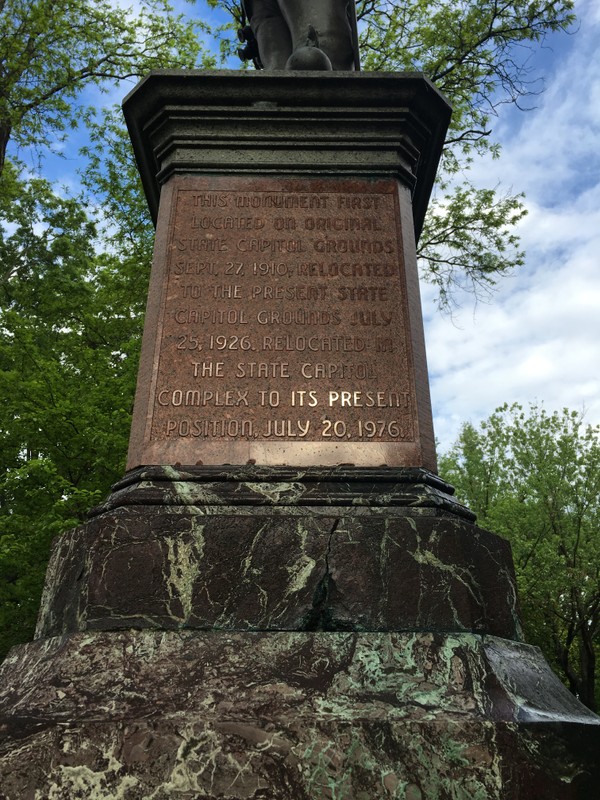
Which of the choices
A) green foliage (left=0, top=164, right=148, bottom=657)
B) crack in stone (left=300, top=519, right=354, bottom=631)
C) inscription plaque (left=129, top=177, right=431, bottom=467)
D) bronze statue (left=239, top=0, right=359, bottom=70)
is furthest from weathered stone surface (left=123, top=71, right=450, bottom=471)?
green foliage (left=0, top=164, right=148, bottom=657)

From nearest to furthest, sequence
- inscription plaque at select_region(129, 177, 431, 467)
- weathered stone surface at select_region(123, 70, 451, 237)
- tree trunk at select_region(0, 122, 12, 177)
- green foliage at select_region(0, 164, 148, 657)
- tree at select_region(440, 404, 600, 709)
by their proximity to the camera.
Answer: inscription plaque at select_region(129, 177, 431, 467) → weathered stone surface at select_region(123, 70, 451, 237) → green foliage at select_region(0, 164, 148, 657) → tree trunk at select_region(0, 122, 12, 177) → tree at select_region(440, 404, 600, 709)

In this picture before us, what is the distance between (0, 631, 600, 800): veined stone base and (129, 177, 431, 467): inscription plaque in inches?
37.1

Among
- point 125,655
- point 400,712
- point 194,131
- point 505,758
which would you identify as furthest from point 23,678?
point 194,131

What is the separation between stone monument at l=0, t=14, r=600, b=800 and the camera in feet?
7.06

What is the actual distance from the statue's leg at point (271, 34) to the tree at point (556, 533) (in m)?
16.4

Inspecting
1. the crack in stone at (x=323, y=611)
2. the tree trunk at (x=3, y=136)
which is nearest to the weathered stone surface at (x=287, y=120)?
the crack in stone at (x=323, y=611)

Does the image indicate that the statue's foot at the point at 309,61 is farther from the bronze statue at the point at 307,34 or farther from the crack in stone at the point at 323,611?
the crack in stone at the point at 323,611

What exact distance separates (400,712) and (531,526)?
19389mm

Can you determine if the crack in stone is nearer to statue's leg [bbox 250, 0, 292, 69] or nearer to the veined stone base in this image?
the veined stone base

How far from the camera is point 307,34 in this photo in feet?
15.0

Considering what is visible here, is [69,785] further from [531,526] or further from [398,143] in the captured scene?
[531,526]

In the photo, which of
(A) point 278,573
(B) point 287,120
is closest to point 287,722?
(A) point 278,573

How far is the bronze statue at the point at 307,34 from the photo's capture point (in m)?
4.19

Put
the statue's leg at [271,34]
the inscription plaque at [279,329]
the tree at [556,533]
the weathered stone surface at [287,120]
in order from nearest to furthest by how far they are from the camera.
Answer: the inscription plaque at [279,329] → the weathered stone surface at [287,120] → the statue's leg at [271,34] → the tree at [556,533]
